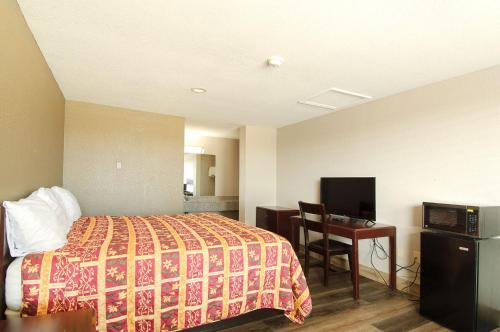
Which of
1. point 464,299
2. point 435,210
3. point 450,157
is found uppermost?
point 450,157

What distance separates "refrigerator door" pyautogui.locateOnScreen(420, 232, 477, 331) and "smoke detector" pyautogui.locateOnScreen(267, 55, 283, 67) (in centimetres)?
200

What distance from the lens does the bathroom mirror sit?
19.1 feet

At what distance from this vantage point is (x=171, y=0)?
61.7 inches

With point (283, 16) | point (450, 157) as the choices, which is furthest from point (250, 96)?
point (450, 157)

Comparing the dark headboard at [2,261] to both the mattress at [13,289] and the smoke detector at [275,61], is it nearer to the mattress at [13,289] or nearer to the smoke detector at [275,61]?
the mattress at [13,289]

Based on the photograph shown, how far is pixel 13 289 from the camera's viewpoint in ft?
4.72

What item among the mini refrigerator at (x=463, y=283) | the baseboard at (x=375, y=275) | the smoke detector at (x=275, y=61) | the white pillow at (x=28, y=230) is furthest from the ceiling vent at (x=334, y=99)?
the white pillow at (x=28, y=230)

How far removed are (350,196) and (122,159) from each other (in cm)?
323

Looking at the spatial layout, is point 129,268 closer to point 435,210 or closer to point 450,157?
point 435,210

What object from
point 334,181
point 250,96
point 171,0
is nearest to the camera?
point 171,0

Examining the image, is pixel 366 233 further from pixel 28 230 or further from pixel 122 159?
pixel 122 159

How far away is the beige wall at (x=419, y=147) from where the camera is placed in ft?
7.89

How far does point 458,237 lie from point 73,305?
2755mm

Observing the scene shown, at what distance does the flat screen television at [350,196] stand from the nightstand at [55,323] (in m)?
2.90
